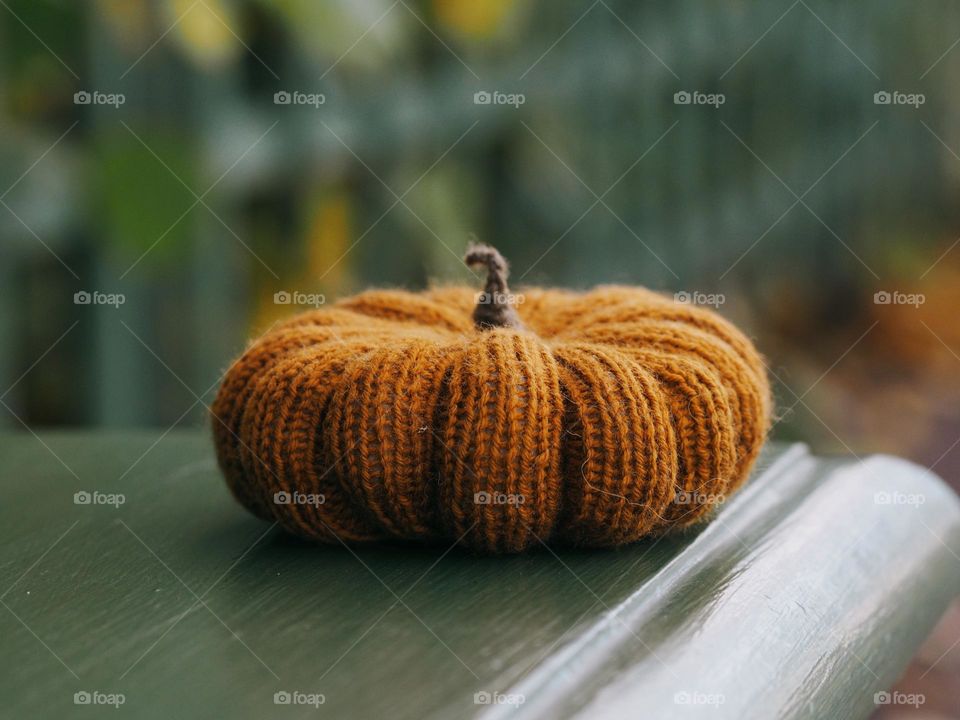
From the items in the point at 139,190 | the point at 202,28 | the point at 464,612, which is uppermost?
the point at 202,28

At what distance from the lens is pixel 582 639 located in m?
0.50

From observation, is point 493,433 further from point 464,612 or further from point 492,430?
point 464,612

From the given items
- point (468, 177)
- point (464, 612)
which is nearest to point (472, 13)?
point (468, 177)

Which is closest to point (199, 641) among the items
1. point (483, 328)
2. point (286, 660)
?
point (286, 660)

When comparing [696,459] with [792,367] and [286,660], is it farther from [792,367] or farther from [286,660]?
[792,367]

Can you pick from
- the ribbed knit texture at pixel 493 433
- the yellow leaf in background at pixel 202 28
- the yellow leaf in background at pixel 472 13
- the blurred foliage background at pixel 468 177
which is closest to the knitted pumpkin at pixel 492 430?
the ribbed knit texture at pixel 493 433

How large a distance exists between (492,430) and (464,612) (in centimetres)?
11

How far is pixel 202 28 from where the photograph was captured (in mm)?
1564

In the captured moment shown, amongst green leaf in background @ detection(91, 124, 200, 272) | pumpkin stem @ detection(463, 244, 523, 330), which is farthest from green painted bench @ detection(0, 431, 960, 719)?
green leaf in background @ detection(91, 124, 200, 272)

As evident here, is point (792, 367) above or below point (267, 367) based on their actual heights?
below

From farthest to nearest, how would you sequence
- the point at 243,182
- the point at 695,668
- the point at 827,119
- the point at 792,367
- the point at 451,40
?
the point at 827,119 < the point at 792,367 < the point at 451,40 < the point at 243,182 < the point at 695,668

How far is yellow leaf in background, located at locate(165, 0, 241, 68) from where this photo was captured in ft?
5.06

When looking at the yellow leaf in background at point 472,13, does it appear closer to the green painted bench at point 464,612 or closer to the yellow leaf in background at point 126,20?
the yellow leaf in background at point 126,20

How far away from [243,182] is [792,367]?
5.40ft
